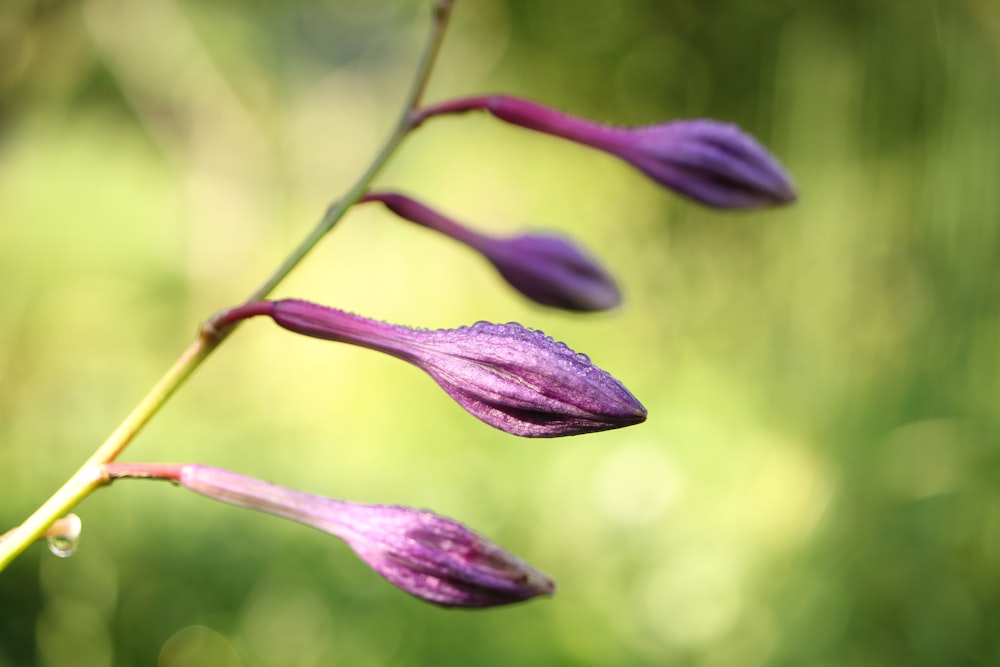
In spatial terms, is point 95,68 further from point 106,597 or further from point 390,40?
point 106,597

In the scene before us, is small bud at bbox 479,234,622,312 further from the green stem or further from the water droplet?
the water droplet

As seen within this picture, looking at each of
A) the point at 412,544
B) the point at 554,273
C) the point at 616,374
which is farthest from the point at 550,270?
the point at 616,374

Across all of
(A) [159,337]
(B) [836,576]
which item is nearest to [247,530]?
(B) [836,576]

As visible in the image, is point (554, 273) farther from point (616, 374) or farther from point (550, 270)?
point (616, 374)

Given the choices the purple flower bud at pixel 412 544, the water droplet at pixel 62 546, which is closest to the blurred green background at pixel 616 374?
the water droplet at pixel 62 546

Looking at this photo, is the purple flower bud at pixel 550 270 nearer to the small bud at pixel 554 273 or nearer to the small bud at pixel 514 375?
the small bud at pixel 554 273

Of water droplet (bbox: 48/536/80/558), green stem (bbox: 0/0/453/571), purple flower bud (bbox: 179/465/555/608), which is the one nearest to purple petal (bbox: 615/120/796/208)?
green stem (bbox: 0/0/453/571)

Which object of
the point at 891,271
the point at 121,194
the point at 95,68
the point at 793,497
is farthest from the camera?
the point at 121,194
